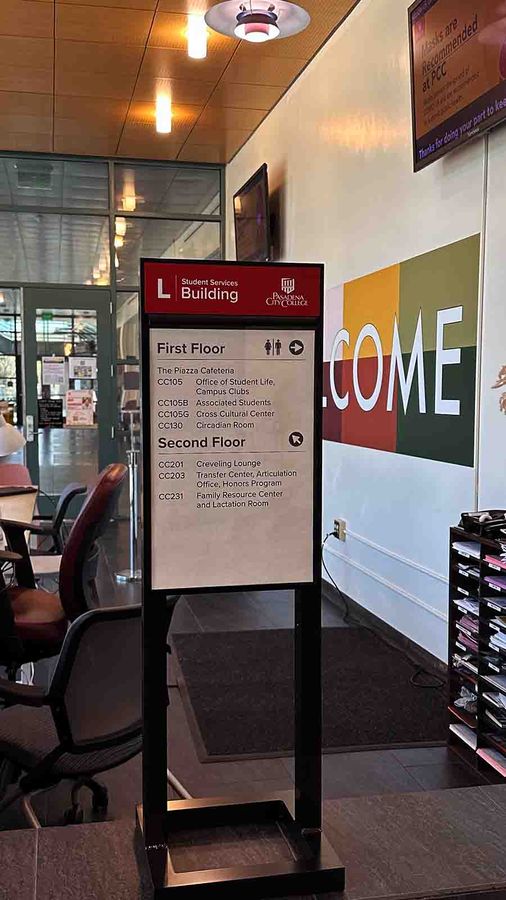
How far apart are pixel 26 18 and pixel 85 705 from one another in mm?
4216

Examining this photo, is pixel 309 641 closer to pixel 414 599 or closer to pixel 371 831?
pixel 371 831

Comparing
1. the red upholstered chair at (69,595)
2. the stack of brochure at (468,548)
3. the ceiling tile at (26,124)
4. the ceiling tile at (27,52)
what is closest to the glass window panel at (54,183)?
the ceiling tile at (26,124)

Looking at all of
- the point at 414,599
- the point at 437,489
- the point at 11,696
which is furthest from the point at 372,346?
the point at 11,696

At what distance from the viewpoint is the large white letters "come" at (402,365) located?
12.1 ft

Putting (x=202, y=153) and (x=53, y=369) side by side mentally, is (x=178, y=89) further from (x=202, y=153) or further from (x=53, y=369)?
(x=53, y=369)

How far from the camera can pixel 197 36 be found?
484 centimetres

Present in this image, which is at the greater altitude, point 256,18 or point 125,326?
point 256,18

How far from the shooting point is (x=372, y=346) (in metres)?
4.60

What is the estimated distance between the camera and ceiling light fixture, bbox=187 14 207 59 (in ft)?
15.4

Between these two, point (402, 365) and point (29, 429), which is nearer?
point (402, 365)

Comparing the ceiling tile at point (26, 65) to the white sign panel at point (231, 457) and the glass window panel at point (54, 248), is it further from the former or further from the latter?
the white sign panel at point (231, 457)

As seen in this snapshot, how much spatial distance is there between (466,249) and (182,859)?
2.82 metres

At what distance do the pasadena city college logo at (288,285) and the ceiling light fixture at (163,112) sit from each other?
5.17 meters

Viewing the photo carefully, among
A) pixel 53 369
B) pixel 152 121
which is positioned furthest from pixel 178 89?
pixel 53 369
